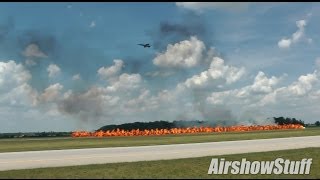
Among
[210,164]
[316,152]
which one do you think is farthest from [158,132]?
[210,164]

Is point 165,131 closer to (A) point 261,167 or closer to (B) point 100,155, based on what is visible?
(B) point 100,155

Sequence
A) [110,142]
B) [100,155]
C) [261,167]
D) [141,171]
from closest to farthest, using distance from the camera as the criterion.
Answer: [141,171] < [261,167] < [100,155] < [110,142]

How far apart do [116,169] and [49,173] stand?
119 inches

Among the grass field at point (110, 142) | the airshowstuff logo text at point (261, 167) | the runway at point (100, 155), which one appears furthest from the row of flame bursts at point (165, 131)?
the airshowstuff logo text at point (261, 167)

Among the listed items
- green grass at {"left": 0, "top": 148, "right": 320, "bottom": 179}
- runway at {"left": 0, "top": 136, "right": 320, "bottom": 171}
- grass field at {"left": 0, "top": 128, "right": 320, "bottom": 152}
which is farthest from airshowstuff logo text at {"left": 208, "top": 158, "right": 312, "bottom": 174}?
grass field at {"left": 0, "top": 128, "right": 320, "bottom": 152}

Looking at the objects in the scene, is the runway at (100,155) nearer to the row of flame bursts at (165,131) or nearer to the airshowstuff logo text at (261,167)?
the airshowstuff logo text at (261,167)

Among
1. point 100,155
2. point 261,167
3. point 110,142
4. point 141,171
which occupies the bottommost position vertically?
point 261,167

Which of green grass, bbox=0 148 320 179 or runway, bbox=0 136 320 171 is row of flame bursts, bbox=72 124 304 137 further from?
green grass, bbox=0 148 320 179

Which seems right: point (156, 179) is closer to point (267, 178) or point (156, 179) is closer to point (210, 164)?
point (267, 178)

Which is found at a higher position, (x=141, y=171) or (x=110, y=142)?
(x=110, y=142)

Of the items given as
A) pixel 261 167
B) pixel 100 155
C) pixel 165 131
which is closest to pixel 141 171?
pixel 261 167

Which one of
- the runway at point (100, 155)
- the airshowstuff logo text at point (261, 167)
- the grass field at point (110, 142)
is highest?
the grass field at point (110, 142)

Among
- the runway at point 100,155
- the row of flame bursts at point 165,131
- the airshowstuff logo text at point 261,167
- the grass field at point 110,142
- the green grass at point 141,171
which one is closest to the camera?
the green grass at point 141,171

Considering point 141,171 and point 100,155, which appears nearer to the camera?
point 141,171
